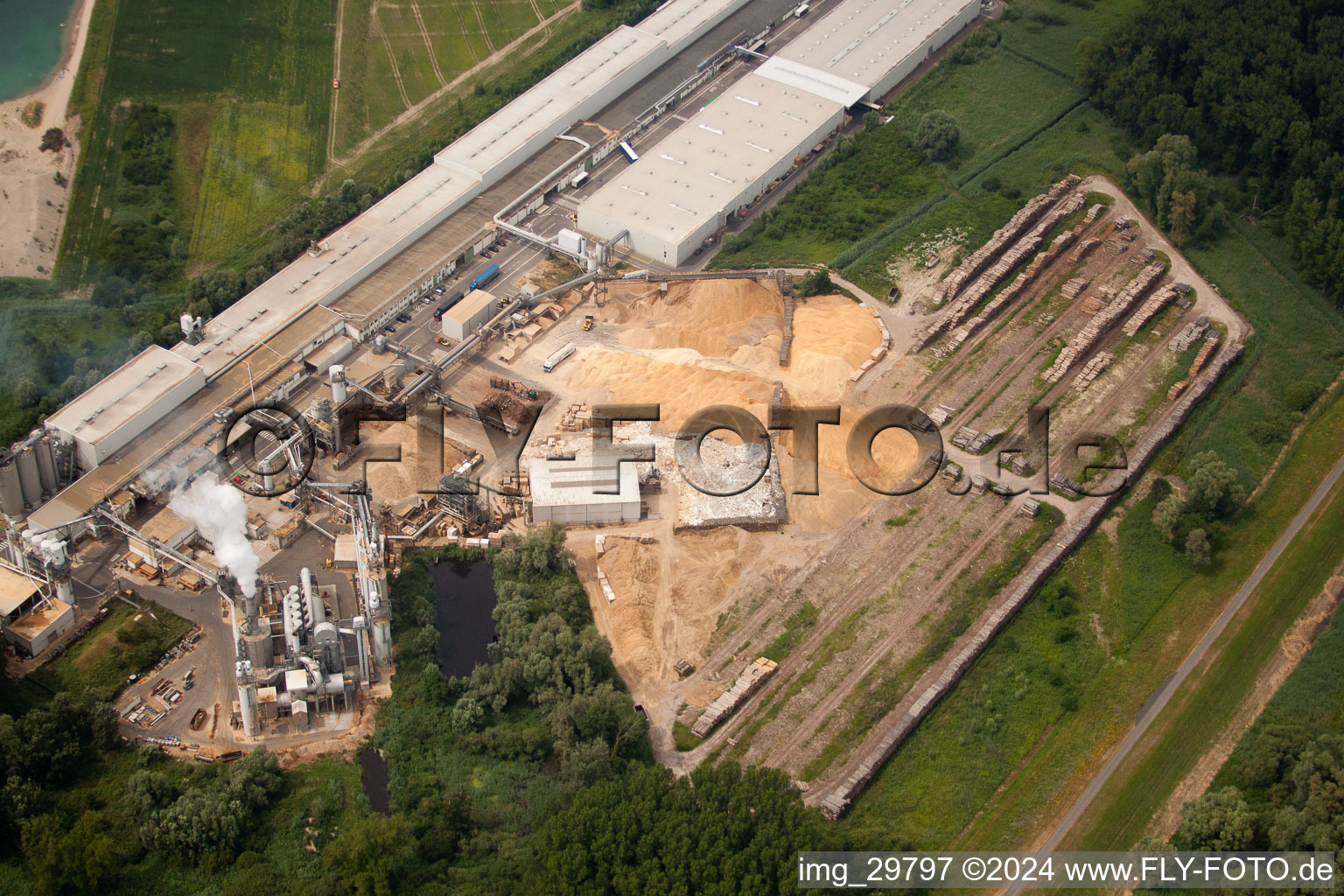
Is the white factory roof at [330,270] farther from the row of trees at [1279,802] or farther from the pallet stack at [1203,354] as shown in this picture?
the row of trees at [1279,802]

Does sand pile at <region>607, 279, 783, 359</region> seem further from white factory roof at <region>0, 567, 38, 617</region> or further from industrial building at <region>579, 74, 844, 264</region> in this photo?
white factory roof at <region>0, 567, 38, 617</region>

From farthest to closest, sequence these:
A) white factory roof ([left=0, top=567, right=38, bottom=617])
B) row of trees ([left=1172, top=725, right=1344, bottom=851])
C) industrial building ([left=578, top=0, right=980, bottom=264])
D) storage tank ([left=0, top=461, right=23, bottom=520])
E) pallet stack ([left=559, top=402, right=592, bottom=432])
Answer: industrial building ([left=578, top=0, right=980, bottom=264])
pallet stack ([left=559, top=402, right=592, bottom=432])
storage tank ([left=0, top=461, right=23, bottom=520])
white factory roof ([left=0, top=567, right=38, bottom=617])
row of trees ([left=1172, top=725, right=1344, bottom=851])

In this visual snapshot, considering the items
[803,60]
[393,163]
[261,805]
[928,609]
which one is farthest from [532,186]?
[261,805]

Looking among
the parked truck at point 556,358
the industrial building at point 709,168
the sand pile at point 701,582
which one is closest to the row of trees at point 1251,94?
the industrial building at point 709,168

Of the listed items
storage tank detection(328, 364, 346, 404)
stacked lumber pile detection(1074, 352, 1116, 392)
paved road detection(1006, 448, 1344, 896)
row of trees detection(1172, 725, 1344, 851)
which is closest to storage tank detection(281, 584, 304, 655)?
storage tank detection(328, 364, 346, 404)

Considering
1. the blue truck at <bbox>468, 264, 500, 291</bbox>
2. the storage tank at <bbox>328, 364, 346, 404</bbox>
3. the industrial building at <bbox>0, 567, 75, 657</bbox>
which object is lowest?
the industrial building at <bbox>0, 567, 75, 657</bbox>
